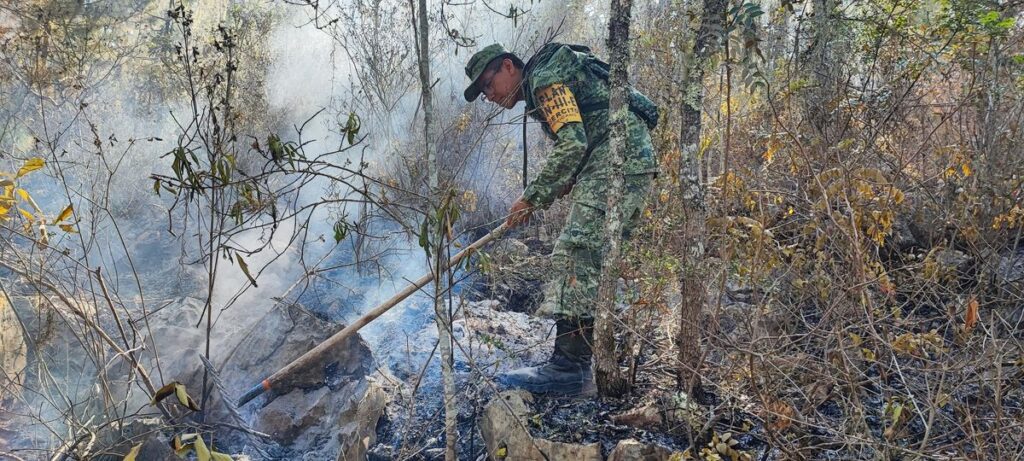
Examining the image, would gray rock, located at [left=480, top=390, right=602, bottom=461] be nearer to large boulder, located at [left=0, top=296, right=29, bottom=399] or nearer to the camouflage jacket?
the camouflage jacket

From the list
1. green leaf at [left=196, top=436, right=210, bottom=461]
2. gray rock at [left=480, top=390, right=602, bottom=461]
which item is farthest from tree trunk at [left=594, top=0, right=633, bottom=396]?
green leaf at [left=196, top=436, right=210, bottom=461]

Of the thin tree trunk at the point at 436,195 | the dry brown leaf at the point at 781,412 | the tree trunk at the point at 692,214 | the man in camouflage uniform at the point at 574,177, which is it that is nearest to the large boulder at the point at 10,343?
the thin tree trunk at the point at 436,195

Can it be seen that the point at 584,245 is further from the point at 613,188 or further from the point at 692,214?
the point at 692,214

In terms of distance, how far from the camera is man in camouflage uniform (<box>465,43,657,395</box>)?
3166mm

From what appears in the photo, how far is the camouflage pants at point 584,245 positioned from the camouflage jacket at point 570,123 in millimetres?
43

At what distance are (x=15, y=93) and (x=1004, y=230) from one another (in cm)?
932

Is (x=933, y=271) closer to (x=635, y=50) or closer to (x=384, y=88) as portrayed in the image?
(x=635, y=50)

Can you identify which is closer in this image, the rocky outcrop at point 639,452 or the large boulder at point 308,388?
the rocky outcrop at point 639,452

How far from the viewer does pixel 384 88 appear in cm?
671

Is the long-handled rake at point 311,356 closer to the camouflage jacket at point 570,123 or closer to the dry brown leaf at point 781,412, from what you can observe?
the camouflage jacket at point 570,123

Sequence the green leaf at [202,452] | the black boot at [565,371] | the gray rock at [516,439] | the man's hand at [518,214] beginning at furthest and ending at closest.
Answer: the black boot at [565,371]
the man's hand at [518,214]
the gray rock at [516,439]
the green leaf at [202,452]

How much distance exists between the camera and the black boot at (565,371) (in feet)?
10.4

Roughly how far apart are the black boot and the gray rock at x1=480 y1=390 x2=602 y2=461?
6.7 inches

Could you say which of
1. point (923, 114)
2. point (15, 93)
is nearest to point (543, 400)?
point (923, 114)
